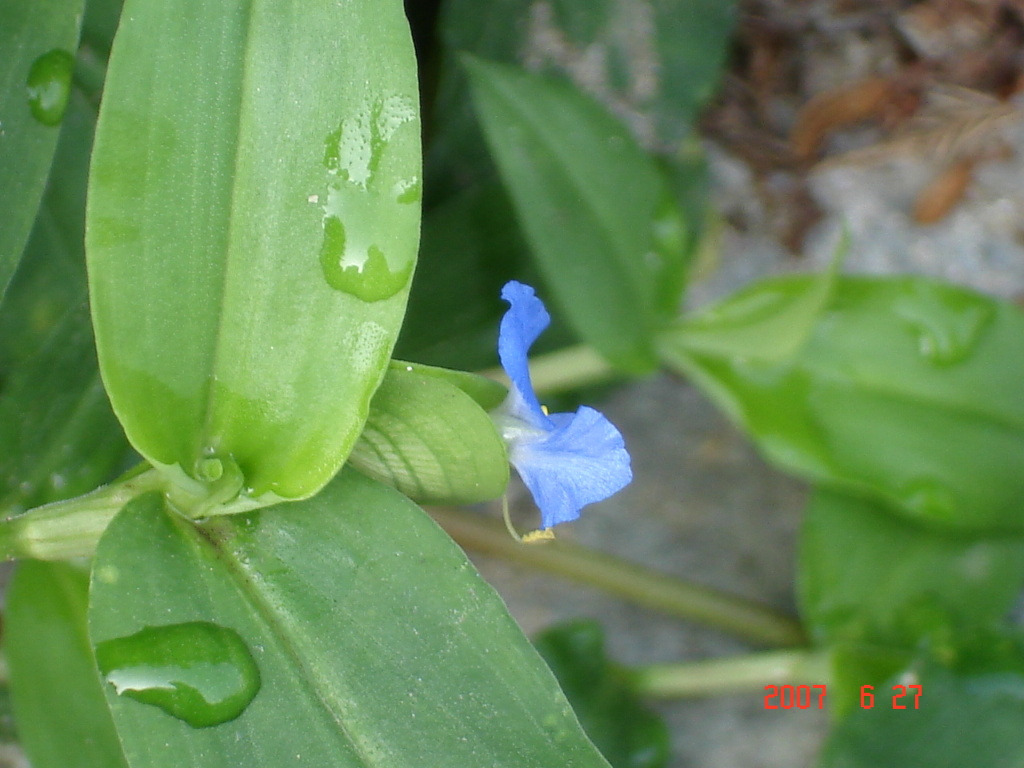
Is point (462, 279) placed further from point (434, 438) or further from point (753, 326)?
point (434, 438)

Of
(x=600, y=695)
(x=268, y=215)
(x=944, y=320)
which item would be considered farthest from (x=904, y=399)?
(x=268, y=215)

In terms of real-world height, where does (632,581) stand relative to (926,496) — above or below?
below

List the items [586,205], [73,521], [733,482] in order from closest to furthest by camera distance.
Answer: [73,521], [586,205], [733,482]

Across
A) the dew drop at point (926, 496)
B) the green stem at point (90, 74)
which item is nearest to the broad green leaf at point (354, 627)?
the green stem at point (90, 74)

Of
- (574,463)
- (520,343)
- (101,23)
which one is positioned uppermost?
(101,23)

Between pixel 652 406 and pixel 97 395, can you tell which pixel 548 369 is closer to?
pixel 652 406

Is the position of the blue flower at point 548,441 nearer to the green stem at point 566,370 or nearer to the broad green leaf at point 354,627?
the broad green leaf at point 354,627
